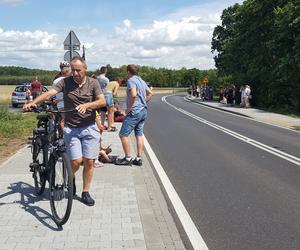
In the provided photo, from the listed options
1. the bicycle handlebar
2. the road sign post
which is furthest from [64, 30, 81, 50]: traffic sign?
the bicycle handlebar

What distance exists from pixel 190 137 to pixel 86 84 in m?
10.1

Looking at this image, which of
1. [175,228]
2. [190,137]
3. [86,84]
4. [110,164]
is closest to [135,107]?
[110,164]

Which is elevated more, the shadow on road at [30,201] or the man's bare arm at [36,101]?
the man's bare arm at [36,101]

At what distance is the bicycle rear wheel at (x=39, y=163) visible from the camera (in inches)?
269

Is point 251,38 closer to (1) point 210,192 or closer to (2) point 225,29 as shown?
(2) point 225,29

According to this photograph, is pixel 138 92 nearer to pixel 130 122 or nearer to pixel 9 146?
pixel 130 122

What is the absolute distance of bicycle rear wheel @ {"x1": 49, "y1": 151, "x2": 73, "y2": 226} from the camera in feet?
18.5

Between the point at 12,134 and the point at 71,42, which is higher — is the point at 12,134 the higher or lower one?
the lower one

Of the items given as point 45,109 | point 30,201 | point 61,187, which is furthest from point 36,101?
point 30,201

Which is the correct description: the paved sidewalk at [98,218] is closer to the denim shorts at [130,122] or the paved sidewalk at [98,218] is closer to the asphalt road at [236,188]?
the asphalt road at [236,188]

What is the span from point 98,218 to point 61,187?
21.8 inches

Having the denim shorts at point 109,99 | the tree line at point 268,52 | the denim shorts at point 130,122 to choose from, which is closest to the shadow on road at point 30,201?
the denim shorts at point 130,122

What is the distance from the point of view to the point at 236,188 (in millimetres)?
8234

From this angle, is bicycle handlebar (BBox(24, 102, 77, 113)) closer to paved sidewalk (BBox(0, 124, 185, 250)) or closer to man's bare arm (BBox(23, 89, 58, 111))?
man's bare arm (BBox(23, 89, 58, 111))
